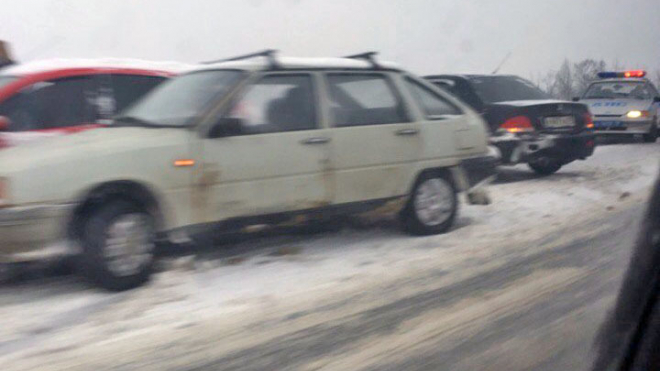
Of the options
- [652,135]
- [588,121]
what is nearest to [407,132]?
[588,121]

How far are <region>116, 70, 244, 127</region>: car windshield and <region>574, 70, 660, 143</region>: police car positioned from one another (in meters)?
3.47

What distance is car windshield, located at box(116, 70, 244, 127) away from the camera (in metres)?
5.20

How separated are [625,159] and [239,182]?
749 cm

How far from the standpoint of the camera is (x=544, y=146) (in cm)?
895

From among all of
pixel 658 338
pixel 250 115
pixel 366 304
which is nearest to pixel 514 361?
pixel 366 304

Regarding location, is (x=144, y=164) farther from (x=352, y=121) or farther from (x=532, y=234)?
(x=532, y=234)

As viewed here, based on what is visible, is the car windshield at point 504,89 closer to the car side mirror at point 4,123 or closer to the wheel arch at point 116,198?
the wheel arch at point 116,198

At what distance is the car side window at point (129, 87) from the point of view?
659 centimetres

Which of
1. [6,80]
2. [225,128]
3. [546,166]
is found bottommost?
[546,166]

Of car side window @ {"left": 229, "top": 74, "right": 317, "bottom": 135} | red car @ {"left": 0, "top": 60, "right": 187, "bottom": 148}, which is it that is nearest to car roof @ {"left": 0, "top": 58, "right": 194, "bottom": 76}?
red car @ {"left": 0, "top": 60, "right": 187, "bottom": 148}

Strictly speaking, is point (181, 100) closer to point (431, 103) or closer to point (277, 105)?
point (277, 105)

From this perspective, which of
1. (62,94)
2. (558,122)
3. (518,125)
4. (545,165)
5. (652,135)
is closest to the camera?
(62,94)

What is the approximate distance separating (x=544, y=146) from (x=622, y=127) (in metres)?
1.99

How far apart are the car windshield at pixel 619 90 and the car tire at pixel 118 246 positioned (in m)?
4.55
